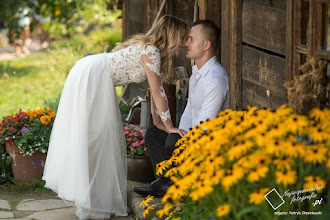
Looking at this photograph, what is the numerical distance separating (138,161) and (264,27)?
1.84 meters

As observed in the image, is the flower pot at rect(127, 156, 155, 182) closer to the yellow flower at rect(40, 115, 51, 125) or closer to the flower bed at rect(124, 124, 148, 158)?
the flower bed at rect(124, 124, 148, 158)

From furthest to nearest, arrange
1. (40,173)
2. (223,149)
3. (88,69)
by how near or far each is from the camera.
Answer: (40,173) → (88,69) → (223,149)

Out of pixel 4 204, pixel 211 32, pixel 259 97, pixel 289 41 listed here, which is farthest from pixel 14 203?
pixel 289 41

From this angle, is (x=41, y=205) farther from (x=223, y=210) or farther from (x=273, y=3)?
(x=223, y=210)

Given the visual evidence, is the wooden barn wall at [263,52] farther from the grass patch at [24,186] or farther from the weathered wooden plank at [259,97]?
the grass patch at [24,186]

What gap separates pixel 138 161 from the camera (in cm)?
529

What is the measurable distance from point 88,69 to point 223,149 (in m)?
1.98

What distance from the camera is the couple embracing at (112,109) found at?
456 centimetres

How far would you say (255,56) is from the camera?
4227mm

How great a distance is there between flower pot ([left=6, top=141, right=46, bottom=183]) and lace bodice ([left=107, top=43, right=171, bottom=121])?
57.8 inches

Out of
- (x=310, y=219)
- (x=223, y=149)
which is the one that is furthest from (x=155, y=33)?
(x=310, y=219)

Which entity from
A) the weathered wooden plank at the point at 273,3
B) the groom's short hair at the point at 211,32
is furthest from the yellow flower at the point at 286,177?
the groom's short hair at the point at 211,32

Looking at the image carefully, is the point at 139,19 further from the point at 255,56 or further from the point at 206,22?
the point at 255,56

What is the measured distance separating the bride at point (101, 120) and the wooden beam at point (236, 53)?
0.37m
